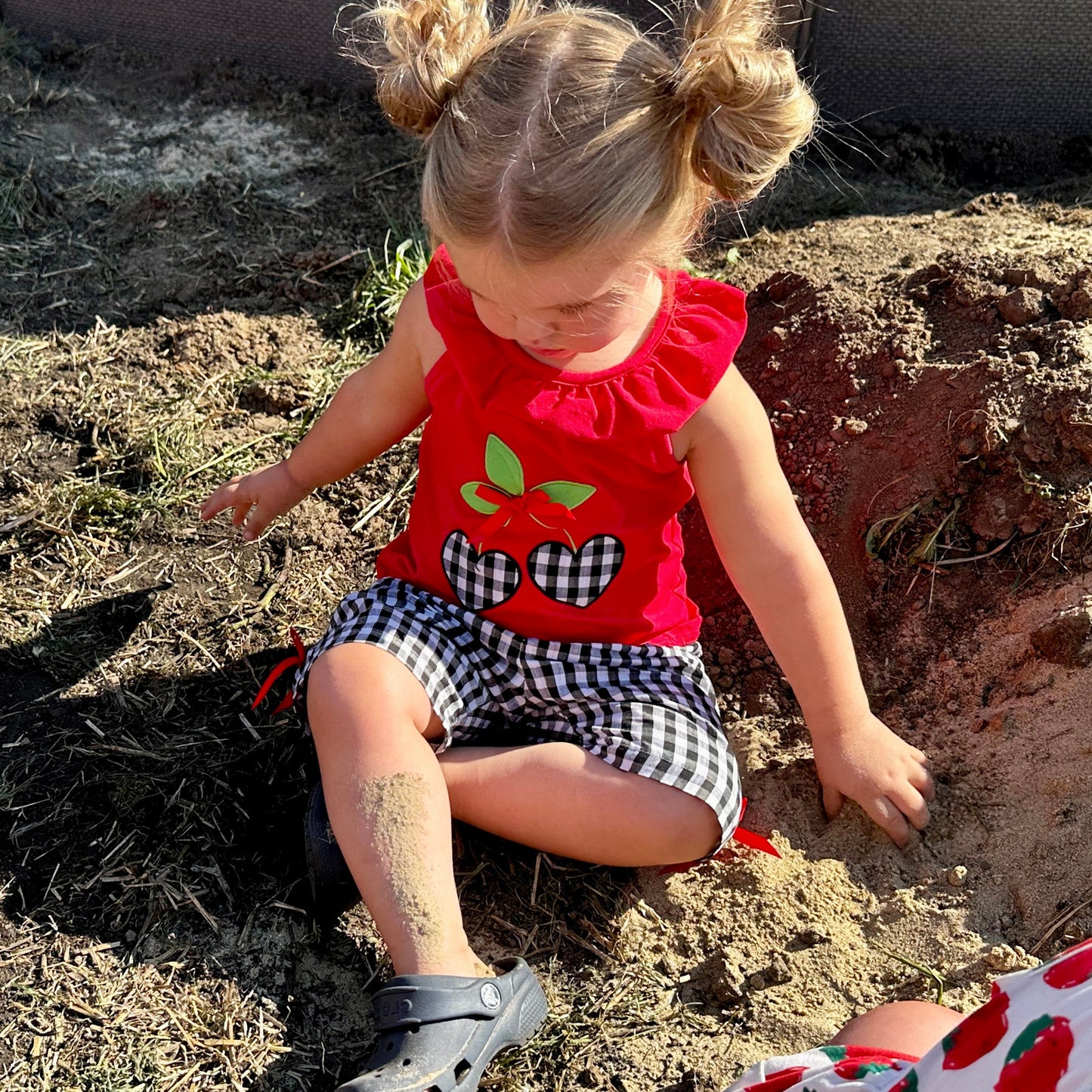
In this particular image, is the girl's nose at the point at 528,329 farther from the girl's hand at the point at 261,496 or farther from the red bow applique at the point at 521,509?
the girl's hand at the point at 261,496

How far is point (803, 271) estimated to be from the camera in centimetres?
287

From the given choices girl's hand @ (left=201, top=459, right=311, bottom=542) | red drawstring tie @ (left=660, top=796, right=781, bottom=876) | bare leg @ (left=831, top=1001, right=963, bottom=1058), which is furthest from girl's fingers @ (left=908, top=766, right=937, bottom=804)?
girl's hand @ (left=201, top=459, right=311, bottom=542)

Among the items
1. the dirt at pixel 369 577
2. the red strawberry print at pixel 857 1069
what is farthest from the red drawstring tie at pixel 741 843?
the red strawberry print at pixel 857 1069

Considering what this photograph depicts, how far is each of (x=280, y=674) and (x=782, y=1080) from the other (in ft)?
4.23

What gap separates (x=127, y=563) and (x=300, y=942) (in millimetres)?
976

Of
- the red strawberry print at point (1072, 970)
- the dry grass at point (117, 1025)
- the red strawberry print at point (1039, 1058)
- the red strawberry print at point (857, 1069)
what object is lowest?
the dry grass at point (117, 1025)

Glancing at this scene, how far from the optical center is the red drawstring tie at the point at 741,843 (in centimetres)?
207

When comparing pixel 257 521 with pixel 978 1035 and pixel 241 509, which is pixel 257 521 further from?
pixel 978 1035

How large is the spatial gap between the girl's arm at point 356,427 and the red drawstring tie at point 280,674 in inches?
9.9

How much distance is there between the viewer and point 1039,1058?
1055 mm

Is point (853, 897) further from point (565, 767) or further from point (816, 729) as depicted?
point (565, 767)

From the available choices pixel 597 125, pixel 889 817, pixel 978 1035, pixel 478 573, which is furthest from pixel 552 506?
pixel 978 1035

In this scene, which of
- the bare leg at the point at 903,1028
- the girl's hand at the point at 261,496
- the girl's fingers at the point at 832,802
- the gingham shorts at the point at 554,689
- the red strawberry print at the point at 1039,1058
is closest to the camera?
the red strawberry print at the point at 1039,1058

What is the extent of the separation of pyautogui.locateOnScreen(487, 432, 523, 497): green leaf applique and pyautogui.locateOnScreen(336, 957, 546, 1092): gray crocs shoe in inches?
31.2
